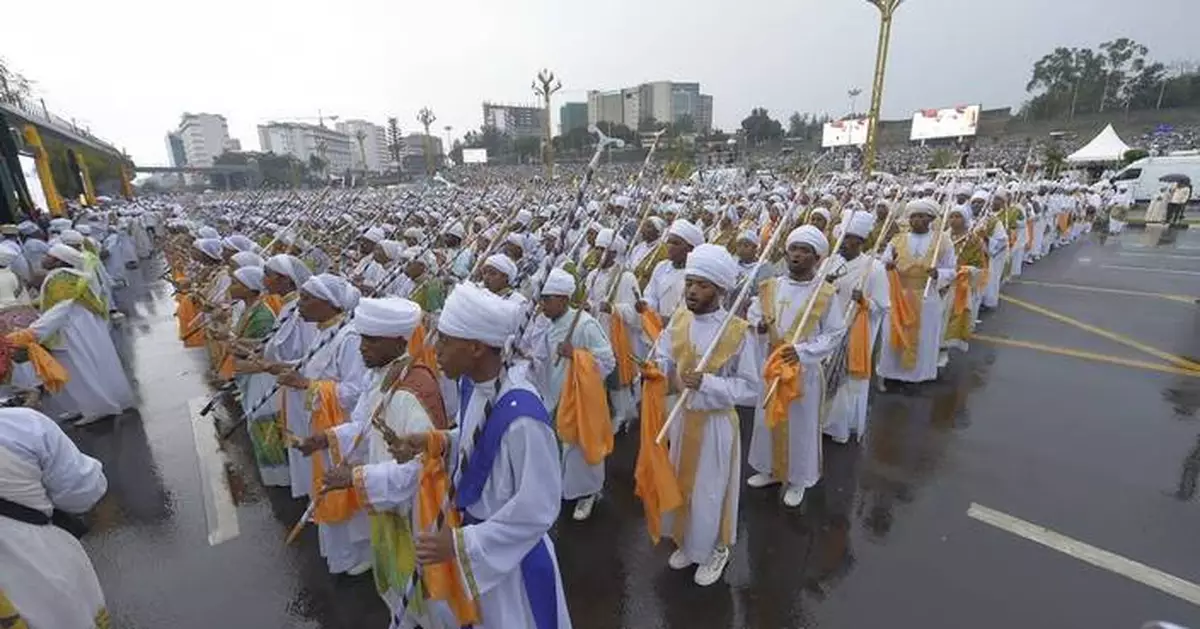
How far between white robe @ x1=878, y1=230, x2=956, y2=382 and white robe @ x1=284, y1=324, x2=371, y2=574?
576 centimetres

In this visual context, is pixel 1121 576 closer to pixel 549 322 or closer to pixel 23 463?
pixel 549 322

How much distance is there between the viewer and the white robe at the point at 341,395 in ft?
12.2

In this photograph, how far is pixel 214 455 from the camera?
6.22 meters

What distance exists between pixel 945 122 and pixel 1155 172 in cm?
3521

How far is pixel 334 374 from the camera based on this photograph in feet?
12.9

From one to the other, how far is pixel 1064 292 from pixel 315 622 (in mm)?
14405

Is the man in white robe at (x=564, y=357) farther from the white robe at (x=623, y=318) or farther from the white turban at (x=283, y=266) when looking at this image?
the white turban at (x=283, y=266)

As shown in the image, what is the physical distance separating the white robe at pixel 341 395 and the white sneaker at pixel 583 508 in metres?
1.60

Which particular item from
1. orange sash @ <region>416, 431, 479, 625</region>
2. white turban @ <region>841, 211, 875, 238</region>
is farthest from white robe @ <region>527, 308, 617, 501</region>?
white turban @ <region>841, 211, 875, 238</region>

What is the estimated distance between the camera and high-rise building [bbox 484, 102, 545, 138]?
93.8m

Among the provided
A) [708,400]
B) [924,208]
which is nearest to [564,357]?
[708,400]

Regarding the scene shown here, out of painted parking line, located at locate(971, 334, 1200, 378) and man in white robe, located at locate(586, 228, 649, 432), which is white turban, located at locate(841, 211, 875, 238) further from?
painted parking line, located at locate(971, 334, 1200, 378)

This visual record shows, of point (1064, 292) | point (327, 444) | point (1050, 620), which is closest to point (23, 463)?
point (327, 444)

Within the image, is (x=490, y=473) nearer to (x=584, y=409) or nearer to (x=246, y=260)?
(x=584, y=409)
